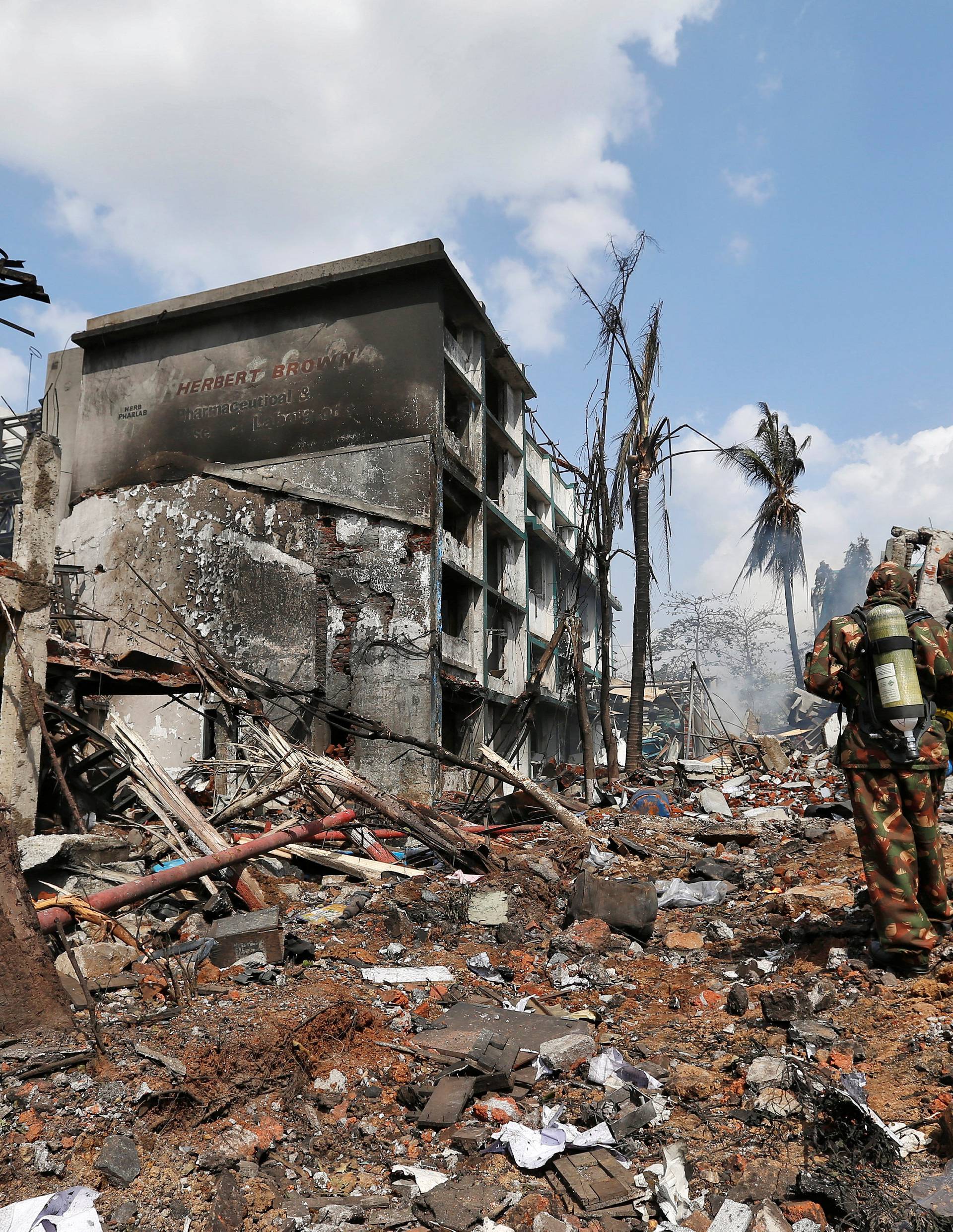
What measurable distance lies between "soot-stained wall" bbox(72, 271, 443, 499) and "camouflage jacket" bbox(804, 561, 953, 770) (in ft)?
40.2

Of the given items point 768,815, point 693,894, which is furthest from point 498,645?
point 693,894

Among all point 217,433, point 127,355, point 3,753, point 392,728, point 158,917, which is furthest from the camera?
point 127,355

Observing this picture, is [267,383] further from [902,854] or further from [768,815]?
[902,854]

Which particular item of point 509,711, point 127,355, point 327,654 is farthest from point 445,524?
point 127,355

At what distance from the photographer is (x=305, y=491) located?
51.4ft

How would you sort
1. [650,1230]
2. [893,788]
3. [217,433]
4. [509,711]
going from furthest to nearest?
[217,433], [509,711], [893,788], [650,1230]

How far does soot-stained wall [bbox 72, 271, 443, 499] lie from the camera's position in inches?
639

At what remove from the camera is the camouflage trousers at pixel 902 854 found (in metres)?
3.90

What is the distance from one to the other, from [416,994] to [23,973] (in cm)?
190

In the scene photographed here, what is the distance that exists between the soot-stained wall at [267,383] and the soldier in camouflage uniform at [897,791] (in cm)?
1235

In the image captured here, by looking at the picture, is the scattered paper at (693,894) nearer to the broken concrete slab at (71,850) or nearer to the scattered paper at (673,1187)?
the scattered paper at (673,1187)

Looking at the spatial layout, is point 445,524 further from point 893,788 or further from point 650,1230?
point 650,1230

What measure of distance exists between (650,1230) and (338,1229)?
91cm

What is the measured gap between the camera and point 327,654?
1526 centimetres
